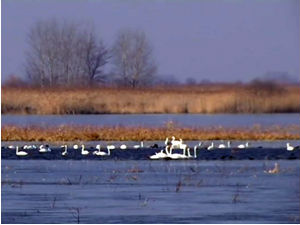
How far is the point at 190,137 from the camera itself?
27.7 m

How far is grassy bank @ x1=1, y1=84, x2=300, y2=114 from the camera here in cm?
2777

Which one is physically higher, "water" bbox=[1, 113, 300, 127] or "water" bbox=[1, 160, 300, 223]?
"water" bbox=[1, 113, 300, 127]

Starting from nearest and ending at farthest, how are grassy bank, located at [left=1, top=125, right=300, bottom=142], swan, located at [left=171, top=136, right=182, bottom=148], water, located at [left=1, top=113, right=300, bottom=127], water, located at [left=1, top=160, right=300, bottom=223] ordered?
water, located at [left=1, top=160, right=300, bottom=223]
swan, located at [left=171, top=136, right=182, bottom=148]
grassy bank, located at [left=1, top=125, right=300, bottom=142]
water, located at [left=1, top=113, right=300, bottom=127]

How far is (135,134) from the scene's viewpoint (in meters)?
27.5

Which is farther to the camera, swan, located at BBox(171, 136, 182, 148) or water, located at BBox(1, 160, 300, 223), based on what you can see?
swan, located at BBox(171, 136, 182, 148)

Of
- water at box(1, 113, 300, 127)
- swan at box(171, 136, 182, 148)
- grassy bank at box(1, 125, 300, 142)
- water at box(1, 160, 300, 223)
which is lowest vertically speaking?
water at box(1, 160, 300, 223)

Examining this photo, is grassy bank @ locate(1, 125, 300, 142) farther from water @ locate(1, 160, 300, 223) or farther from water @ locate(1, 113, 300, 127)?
water @ locate(1, 160, 300, 223)

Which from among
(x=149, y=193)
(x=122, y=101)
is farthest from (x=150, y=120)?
(x=149, y=193)

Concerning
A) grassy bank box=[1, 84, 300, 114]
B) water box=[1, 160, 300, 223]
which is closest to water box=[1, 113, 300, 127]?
grassy bank box=[1, 84, 300, 114]

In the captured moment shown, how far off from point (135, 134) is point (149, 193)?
12576 millimetres

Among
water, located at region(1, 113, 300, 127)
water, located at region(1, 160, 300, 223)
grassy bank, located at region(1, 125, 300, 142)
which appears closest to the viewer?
water, located at region(1, 160, 300, 223)

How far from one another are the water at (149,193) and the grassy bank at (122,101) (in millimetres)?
7231

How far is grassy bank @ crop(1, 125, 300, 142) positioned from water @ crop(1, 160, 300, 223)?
6.64m

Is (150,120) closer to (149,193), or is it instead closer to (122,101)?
(122,101)
